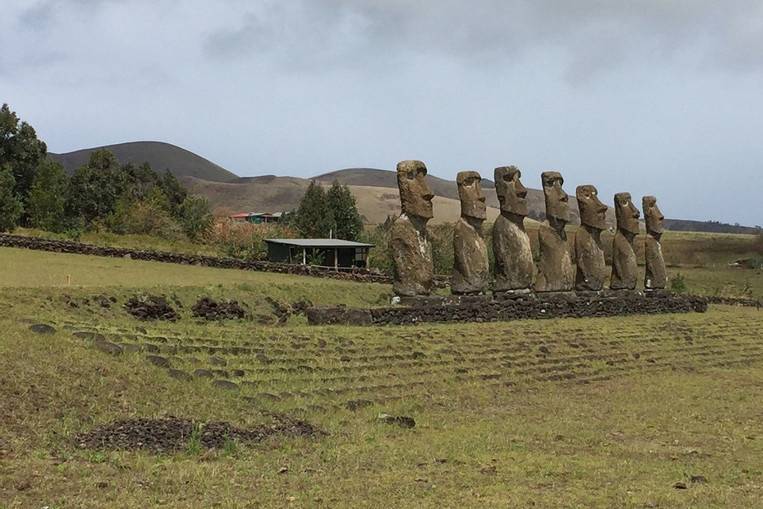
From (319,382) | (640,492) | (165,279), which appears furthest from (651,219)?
(640,492)

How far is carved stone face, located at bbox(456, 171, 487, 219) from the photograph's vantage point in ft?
63.9

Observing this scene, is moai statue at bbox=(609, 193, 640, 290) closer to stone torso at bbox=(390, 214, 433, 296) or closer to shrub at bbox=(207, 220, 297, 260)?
stone torso at bbox=(390, 214, 433, 296)

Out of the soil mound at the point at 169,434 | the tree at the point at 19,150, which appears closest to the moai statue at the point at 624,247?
the soil mound at the point at 169,434

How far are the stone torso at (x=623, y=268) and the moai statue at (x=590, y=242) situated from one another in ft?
4.54

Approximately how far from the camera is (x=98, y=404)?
30.5 feet

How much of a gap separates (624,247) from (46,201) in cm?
3767

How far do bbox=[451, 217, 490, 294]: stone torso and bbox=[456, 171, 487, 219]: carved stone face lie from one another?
1.19ft

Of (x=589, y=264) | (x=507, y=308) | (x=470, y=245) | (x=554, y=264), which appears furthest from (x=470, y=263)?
(x=589, y=264)

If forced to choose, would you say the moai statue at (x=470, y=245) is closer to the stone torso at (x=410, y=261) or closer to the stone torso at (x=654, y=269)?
the stone torso at (x=410, y=261)

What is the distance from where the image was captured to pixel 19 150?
177ft

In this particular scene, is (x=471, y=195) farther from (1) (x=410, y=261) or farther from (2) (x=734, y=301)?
(2) (x=734, y=301)

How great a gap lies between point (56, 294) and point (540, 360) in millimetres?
9410

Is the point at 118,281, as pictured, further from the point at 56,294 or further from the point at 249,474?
the point at 249,474

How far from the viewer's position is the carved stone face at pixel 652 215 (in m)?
27.9
